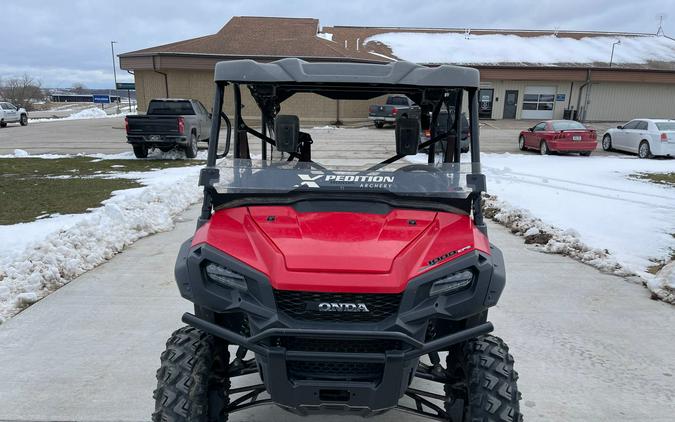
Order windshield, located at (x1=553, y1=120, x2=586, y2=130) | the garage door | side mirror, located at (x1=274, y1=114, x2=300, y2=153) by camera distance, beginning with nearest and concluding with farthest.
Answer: side mirror, located at (x1=274, y1=114, x2=300, y2=153) < windshield, located at (x1=553, y1=120, x2=586, y2=130) < the garage door

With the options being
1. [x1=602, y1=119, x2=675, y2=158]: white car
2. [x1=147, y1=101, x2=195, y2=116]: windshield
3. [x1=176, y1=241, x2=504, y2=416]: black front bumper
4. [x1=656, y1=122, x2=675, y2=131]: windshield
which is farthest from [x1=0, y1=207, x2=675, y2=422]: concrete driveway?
[x1=656, y1=122, x2=675, y2=131]: windshield

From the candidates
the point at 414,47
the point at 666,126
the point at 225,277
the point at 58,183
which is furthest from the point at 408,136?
the point at 414,47

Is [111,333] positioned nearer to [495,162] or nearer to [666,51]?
[495,162]

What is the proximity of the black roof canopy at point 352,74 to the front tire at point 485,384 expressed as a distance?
1340 millimetres

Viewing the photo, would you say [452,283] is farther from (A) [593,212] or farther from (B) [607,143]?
(B) [607,143]

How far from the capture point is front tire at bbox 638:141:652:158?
17.3 metres

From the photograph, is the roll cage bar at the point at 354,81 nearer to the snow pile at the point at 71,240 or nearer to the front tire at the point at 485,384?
the front tire at the point at 485,384

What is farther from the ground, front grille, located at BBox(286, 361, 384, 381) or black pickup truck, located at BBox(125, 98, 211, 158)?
black pickup truck, located at BBox(125, 98, 211, 158)

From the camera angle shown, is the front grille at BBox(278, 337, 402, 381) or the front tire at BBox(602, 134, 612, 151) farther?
the front tire at BBox(602, 134, 612, 151)

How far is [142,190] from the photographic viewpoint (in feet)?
30.0

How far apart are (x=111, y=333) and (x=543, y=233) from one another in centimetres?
582

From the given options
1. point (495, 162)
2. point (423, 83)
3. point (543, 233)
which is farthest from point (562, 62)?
point (423, 83)

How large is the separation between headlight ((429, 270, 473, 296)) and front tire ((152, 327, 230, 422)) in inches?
44.6

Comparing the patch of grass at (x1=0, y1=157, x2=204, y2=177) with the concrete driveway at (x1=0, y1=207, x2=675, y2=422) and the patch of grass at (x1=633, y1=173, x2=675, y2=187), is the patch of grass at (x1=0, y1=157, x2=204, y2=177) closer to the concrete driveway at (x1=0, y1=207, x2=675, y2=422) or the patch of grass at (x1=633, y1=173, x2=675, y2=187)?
the concrete driveway at (x1=0, y1=207, x2=675, y2=422)
